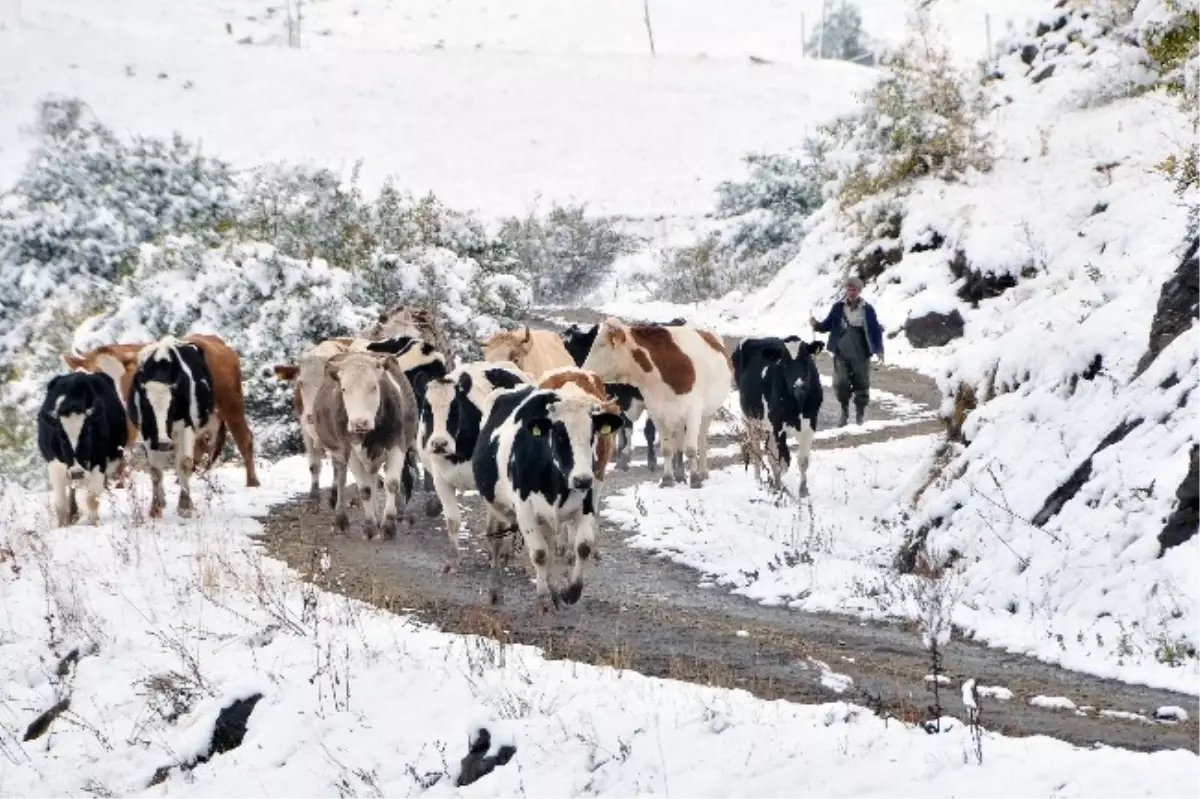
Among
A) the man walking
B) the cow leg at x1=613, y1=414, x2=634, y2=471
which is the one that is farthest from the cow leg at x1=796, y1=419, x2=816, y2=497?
the man walking

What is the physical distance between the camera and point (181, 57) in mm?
75438

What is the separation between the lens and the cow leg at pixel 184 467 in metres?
14.5

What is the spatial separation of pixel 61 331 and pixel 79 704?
52.2ft

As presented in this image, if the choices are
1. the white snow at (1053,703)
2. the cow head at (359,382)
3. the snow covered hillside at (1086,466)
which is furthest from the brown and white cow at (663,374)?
the white snow at (1053,703)

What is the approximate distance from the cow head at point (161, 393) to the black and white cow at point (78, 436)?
34 cm

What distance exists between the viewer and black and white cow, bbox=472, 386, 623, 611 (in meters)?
9.85

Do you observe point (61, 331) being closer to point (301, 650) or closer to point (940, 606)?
point (301, 650)

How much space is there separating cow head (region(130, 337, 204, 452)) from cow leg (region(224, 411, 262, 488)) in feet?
4.79

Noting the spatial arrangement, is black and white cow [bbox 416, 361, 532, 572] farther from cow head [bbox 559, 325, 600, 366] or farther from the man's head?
the man's head

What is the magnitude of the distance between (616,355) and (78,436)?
236 inches

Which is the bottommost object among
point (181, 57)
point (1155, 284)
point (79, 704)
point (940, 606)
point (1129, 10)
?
point (79, 704)

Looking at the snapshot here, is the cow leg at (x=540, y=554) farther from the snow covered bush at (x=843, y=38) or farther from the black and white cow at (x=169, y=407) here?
the snow covered bush at (x=843, y=38)

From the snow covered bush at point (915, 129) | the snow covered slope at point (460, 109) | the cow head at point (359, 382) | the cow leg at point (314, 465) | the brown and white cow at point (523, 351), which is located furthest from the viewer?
the snow covered slope at point (460, 109)

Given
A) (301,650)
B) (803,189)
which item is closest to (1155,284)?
(301,650)
